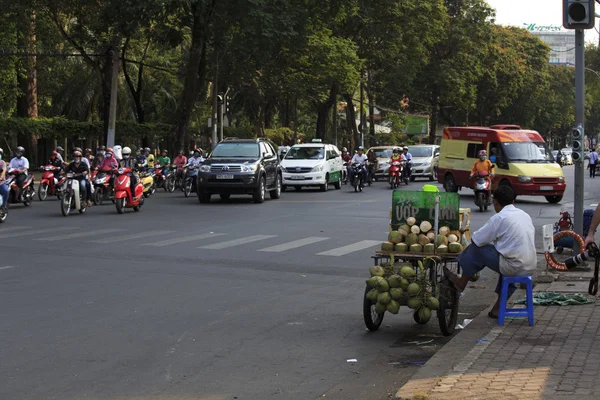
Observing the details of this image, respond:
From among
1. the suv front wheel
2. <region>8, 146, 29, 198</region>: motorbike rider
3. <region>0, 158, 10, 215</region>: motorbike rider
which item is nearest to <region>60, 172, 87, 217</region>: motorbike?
<region>0, 158, 10, 215</region>: motorbike rider

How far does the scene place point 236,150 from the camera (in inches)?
1121

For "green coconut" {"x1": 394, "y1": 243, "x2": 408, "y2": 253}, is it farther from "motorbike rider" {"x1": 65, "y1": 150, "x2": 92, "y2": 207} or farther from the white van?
the white van

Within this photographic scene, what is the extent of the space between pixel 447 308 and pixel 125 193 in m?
15.6

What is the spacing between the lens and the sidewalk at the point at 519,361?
19.0 feet

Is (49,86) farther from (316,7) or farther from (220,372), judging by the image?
(220,372)

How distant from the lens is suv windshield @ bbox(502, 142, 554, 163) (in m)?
29.2

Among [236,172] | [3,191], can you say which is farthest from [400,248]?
[236,172]

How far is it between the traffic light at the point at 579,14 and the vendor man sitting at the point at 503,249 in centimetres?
454

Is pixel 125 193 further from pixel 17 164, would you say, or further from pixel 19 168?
pixel 17 164

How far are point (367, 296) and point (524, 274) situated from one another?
148cm

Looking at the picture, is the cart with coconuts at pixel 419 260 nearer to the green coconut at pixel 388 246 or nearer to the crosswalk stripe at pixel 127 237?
the green coconut at pixel 388 246

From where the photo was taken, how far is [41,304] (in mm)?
9672

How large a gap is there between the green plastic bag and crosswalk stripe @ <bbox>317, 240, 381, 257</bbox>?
536cm

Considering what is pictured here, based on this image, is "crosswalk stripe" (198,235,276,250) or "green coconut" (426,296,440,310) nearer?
"green coconut" (426,296,440,310)
